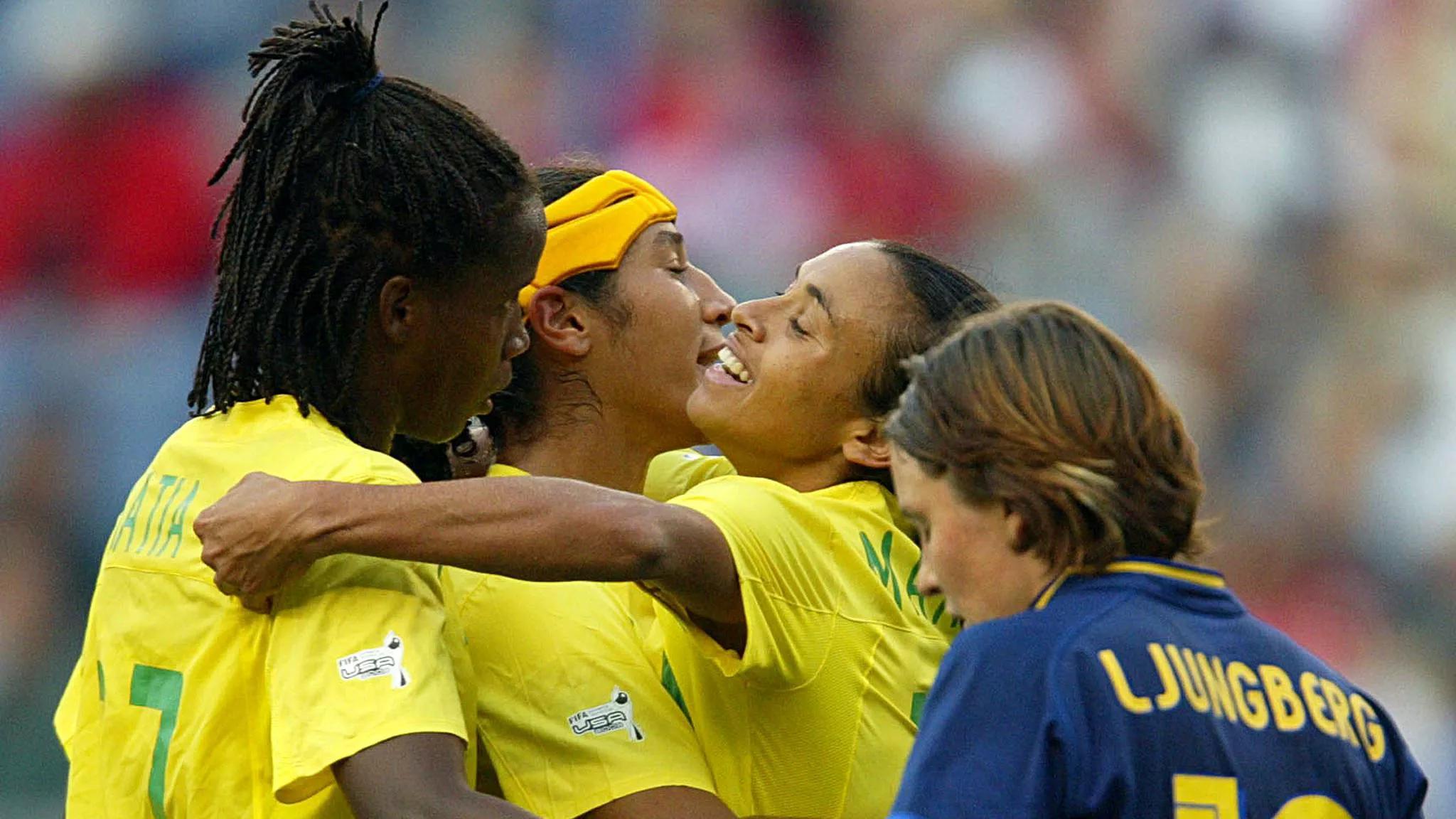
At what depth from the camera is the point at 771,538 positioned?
2.91 meters

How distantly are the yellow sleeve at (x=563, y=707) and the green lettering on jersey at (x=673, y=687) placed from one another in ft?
0.05

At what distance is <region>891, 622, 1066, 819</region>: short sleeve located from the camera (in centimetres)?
207

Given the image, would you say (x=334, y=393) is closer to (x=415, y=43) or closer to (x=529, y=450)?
(x=529, y=450)

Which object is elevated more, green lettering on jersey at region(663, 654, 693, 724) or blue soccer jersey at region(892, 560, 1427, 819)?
blue soccer jersey at region(892, 560, 1427, 819)

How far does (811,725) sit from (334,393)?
91cm

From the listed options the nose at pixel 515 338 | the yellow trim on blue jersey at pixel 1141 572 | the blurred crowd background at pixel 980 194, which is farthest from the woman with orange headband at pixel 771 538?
the blurred crowd background at pixel 980 194

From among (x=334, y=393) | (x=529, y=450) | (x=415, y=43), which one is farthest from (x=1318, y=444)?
(x=334, y=393)

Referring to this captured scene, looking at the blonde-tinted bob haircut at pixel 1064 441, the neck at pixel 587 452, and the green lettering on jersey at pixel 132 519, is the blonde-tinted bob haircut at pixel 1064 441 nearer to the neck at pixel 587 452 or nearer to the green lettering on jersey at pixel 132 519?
the green lettering on jersey at pixel 132 519

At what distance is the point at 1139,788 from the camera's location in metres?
2.07

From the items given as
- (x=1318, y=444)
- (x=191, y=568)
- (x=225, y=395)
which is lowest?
(x=1318, y=444)

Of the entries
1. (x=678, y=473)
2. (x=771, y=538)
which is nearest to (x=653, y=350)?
(x=678, y=473)

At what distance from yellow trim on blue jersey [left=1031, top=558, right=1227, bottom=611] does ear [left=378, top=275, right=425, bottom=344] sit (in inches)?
43.3

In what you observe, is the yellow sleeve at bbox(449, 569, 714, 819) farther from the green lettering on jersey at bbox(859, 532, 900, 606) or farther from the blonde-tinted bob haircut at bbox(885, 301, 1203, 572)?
the blonde-tinted bob haircut at bbox(885, 301, 1203, 572)

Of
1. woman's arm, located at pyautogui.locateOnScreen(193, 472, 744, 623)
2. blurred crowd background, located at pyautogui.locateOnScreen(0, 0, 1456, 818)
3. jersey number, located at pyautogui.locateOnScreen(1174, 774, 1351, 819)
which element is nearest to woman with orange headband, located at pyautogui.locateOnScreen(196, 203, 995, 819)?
woman's arm, located at pyautogui.locateOnScreen(193, 472, 744, 623)
